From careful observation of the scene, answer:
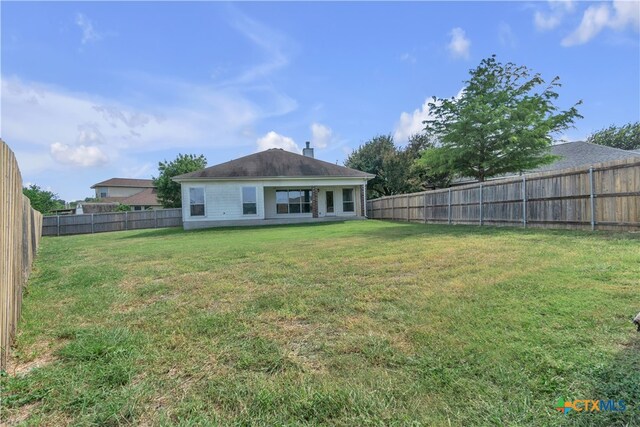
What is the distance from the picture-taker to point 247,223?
21.2 metres

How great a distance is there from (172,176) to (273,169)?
47.7 ft

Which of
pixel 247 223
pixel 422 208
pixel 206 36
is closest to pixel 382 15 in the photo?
pixel 206 36

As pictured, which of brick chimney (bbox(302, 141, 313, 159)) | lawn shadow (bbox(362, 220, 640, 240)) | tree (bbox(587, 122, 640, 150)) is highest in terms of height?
tree (bbox(587, 122, 640, 150))

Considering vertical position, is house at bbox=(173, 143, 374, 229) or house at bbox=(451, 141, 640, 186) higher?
house at bbox=(451, 141, 640, 186)

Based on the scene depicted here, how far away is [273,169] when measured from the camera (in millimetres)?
22266

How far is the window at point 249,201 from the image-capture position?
21266 mm

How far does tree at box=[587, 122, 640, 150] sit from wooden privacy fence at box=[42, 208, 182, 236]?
5017cm

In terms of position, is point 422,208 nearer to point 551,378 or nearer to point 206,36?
point 206,36

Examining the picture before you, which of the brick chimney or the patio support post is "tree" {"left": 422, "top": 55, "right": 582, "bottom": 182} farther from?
the brick chimney

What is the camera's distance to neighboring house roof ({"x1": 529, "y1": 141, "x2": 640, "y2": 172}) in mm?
21906

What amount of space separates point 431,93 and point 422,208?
6.68 meters

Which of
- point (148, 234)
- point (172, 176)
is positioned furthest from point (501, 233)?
point (172, 176)

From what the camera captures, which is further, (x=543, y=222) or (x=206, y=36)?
(x=206, y=36)
